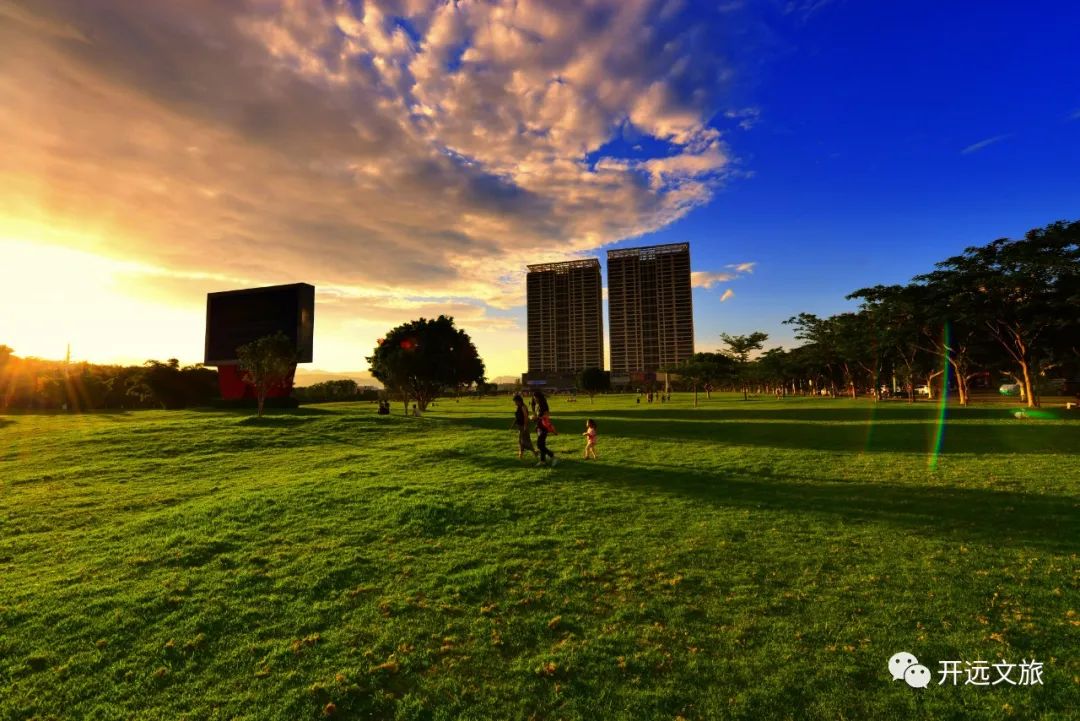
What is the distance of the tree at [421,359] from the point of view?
134 feet

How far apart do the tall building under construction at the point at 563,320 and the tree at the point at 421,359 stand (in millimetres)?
135228

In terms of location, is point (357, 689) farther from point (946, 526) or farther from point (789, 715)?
point (946, 526)

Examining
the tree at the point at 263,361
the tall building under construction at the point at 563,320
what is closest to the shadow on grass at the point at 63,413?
the tree at the point at 263,361

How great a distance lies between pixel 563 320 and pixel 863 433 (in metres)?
165

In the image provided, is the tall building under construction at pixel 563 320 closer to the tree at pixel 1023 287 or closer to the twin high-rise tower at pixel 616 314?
the twin high-rise tower at pixel 616 314

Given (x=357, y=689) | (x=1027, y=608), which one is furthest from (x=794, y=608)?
(x=357, y=689)

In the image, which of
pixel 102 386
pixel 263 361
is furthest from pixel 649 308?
pixel 263 361

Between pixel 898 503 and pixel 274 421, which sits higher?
pixel 274 421

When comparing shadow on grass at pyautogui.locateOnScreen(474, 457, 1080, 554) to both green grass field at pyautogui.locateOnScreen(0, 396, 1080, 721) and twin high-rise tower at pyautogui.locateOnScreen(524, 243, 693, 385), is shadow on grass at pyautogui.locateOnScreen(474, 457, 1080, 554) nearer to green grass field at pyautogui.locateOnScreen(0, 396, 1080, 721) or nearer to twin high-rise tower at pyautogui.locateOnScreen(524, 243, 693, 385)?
green grass field at pyautogui.locateOnScreen(0, 396, 1080, 721)

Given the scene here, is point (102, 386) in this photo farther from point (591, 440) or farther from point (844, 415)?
point (844, 415)

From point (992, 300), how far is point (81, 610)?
48162mm

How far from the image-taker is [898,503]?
11320mm

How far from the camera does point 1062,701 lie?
181 inches

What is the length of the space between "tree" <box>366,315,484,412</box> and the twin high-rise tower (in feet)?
415
